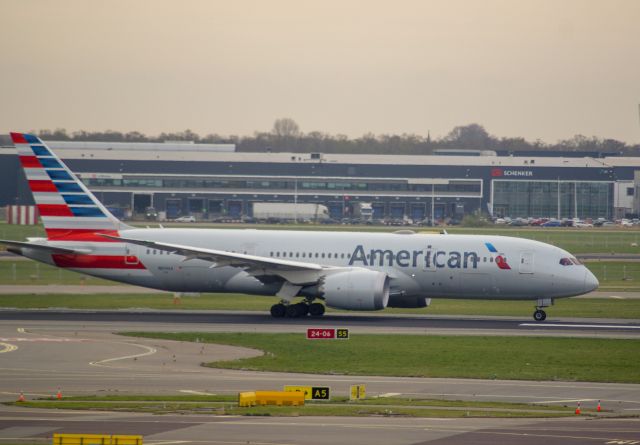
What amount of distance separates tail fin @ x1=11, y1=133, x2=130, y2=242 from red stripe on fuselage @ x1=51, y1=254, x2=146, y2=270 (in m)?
1.13

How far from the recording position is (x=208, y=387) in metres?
A: 34.0

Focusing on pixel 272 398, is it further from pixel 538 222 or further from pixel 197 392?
pixel 538 222

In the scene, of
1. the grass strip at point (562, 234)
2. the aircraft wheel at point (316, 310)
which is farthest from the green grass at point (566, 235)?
the aircraft wheel at point (316, 310)

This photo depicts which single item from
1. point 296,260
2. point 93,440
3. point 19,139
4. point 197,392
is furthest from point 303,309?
point 93,440

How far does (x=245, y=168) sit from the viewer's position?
168m

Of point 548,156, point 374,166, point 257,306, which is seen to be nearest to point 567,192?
point 548,156

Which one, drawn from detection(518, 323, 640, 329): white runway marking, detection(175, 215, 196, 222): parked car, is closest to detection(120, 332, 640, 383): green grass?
detection(518, 323, 640, 329): white runway marking

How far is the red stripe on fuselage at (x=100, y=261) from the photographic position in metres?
57.6

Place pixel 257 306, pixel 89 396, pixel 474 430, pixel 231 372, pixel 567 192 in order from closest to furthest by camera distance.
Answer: pixel 474 430 < pixel 89 396 < pixel 231 372 < pixel 257 306 < pixel 567 192

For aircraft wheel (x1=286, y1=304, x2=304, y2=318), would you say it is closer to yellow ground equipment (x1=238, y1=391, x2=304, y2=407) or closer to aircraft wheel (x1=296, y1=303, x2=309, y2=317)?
aircraft wheel (x1=296, y1=303, x2=309, y2=317)

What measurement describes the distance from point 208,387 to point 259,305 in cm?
2866

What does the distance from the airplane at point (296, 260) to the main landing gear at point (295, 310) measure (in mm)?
50

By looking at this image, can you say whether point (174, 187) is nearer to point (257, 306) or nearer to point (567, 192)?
point (567, 192)

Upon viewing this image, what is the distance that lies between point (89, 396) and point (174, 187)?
435ft
